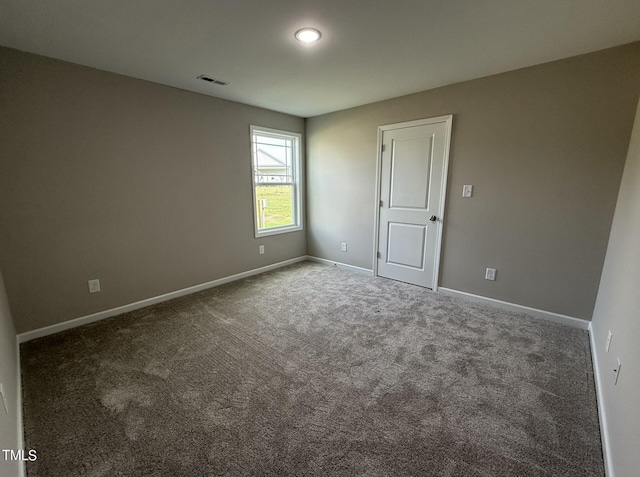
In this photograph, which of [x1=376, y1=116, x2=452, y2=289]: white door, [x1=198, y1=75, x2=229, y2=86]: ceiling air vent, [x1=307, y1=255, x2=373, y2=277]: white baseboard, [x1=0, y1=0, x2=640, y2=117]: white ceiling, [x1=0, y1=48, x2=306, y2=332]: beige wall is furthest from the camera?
[x1=307, y1=255, x2=373, y2=277]: white baseboard

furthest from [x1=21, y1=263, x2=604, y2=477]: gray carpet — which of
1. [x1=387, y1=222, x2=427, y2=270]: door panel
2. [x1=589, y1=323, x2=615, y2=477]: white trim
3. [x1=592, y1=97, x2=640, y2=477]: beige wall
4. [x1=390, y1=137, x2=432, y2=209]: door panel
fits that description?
[x1=390, y1=137, x2=432, y2=209]: door panel

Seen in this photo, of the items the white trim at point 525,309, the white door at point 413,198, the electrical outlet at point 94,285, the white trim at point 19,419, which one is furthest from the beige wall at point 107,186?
the white trim at point 525,309

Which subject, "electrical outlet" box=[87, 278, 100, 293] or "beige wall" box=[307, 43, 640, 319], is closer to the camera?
"beige wall" box=[307, 43, 640, 319]

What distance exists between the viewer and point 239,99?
3439mm

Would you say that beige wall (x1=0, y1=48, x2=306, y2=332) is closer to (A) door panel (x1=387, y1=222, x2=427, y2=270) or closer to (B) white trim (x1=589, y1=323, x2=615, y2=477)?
(A) door panel (x1=387, y1=222, x2=427, y2=270)

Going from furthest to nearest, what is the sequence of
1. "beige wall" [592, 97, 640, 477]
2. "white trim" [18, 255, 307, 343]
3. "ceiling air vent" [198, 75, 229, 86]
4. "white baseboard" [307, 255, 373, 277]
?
"white baseboard" [307, 255, 373, 277]
"ceiling air vent" [198, 75, 229, 86]
"white trim" [18, 255, 307, 343]
"beige wall" [592, 97, 640, 477]

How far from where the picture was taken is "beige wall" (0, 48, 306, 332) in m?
2.24

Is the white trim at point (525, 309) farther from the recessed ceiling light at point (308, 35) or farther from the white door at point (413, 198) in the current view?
the recessed ceiling light at point (308, 35)

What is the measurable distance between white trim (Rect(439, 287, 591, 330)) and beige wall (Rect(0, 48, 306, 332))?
294 cm

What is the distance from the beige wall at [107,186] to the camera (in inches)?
88.0

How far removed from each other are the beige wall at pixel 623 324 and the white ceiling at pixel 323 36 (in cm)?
93

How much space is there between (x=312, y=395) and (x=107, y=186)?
2642 mm

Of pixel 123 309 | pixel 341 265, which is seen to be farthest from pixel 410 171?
pixel 123 309

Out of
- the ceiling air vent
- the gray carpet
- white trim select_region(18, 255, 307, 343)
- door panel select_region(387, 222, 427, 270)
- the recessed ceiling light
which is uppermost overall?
the recessed ceiling light
